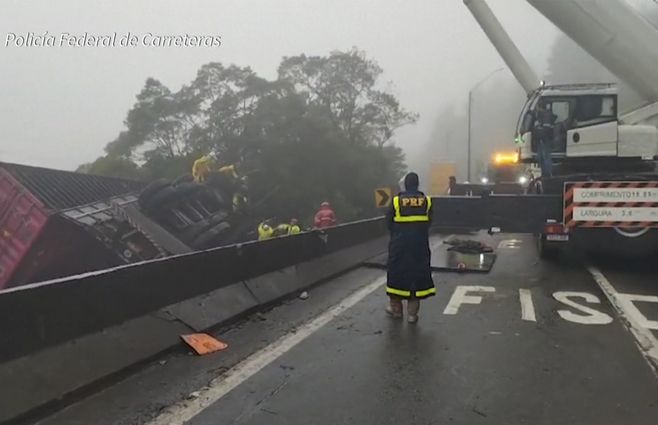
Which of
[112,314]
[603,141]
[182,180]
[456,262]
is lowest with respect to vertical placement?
[456,262]

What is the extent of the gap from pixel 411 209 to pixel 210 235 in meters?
13.3

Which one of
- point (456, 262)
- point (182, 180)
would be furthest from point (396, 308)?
point (182, 180)

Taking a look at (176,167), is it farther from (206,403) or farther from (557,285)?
(206,403)

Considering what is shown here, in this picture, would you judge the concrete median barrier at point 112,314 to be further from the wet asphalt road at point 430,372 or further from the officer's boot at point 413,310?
the officer's boot at point 413,310

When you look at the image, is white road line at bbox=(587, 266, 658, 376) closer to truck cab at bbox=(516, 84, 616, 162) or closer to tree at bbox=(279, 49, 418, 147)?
truck cab at bbox=(516, 84, 616, 162)

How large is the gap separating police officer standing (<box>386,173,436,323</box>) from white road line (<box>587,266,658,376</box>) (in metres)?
2.11

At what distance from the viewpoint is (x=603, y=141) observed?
11938mm

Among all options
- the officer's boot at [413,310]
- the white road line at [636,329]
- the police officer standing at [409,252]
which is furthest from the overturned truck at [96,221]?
the white road line at [636,329]

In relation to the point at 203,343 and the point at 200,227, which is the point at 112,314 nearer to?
the point at 203,343

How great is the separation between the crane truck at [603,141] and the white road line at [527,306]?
8.75 ft

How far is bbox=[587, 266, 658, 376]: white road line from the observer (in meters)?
5.51

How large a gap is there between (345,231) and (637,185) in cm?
523

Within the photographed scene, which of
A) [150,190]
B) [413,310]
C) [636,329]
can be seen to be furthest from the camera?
[150,190]

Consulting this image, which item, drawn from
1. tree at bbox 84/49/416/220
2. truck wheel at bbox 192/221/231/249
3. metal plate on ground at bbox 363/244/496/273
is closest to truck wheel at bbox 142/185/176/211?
truck wheel at bbox 192/221/231/249
